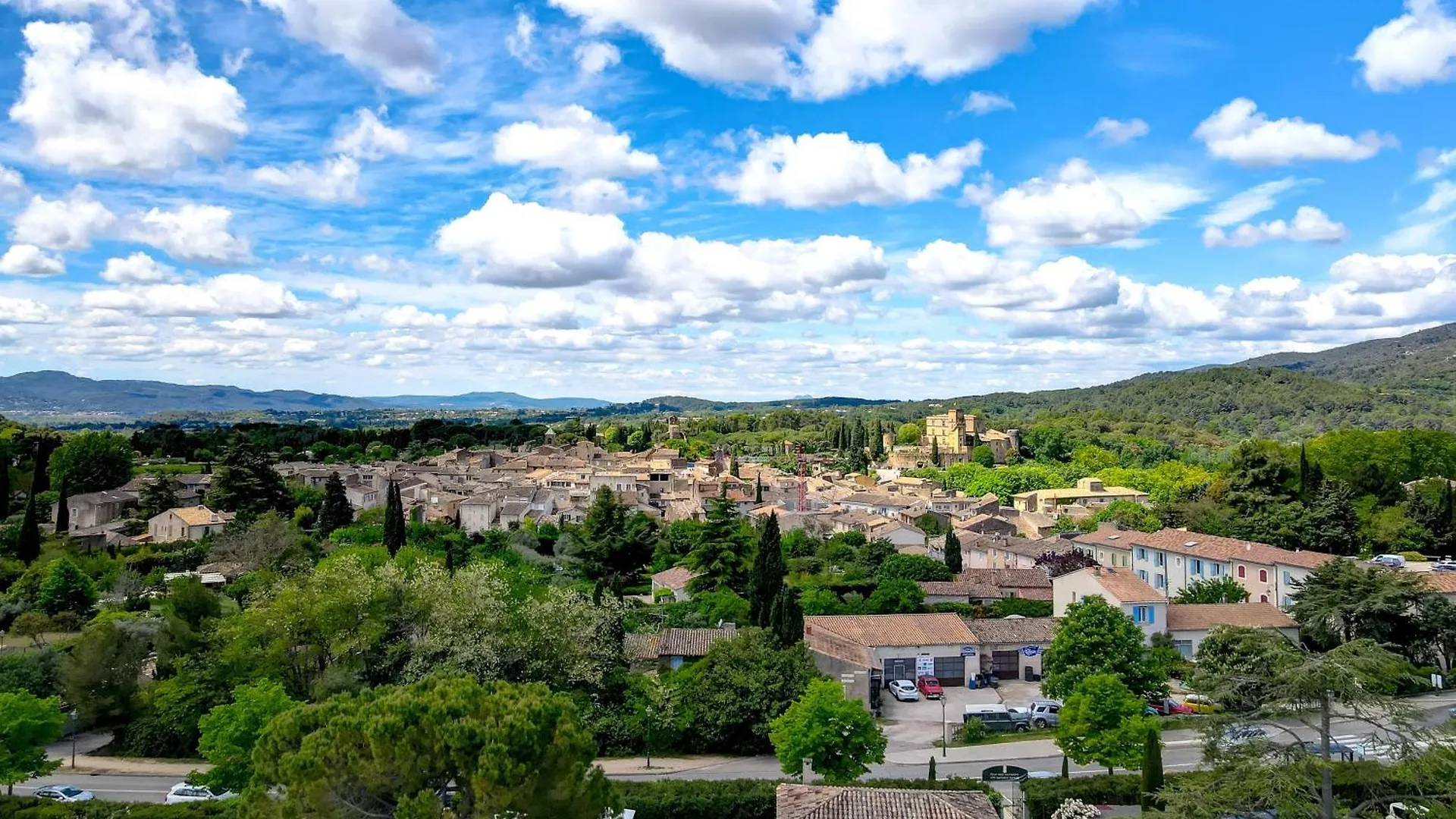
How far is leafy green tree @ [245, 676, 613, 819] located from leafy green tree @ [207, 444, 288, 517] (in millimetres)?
55551

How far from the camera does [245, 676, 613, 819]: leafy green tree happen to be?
13.8 meters

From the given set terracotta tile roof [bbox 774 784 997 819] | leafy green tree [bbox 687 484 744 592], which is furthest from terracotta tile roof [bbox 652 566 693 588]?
terracotta tile roof [bbox 774 784 997 819]

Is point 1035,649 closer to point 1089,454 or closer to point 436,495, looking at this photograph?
point 436,495

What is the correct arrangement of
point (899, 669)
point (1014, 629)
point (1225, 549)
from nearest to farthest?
point (899, 669) → point (1014, 629) → point (1225, 549)

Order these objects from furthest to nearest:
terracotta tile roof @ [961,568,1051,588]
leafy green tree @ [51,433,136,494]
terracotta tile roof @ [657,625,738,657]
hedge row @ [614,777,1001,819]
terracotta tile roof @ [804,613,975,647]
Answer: leafy green tree @ [51,433,136,494] < terracotta tile roof @ [961,568,1051,588] < terracotta tile roof @ [804,613,975,647] < terracotta tile roof @ [657,625,738,657] < hedge row @ [614,777,1001,819]

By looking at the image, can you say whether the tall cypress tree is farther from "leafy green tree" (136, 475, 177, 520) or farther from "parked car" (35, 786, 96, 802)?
"parked car" (35, 786, 96, 802)

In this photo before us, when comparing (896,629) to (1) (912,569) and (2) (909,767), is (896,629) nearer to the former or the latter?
(2) (909,767)

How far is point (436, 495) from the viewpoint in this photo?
242ft

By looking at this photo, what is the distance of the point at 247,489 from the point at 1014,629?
5500cm

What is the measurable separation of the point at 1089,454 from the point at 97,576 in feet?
319

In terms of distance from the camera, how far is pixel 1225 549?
144 feet

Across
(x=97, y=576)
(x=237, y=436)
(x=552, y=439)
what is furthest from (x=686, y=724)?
(x=552, y=439)

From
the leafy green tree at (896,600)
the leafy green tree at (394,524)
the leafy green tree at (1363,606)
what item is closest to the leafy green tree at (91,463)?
the leafy green tree at (394,524)

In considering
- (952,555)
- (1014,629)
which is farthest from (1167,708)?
(952,555)
